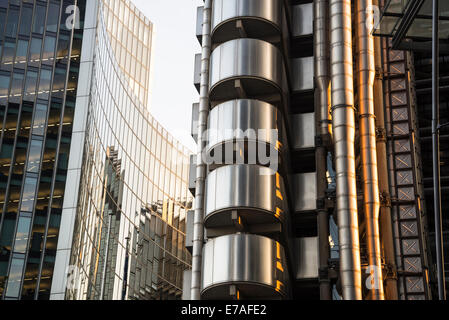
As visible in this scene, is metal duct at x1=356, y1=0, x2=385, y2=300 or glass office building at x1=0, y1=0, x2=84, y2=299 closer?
metal duct at x1=356, y1=0, x2=385, y2=300

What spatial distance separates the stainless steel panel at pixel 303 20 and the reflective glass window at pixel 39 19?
5996 centimetres

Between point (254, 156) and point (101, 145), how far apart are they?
5317 centimetres

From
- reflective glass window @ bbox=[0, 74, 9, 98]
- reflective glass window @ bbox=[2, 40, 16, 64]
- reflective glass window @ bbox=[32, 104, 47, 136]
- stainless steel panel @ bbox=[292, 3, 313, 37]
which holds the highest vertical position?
reflective glass window @ bbox=[2, 40, 16, 64]

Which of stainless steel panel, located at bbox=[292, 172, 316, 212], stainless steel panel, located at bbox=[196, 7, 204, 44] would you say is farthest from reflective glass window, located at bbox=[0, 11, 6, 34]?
stainless steel panel, located at bbox=[292, 172, 316, 212]

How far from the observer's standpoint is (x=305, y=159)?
40.7m

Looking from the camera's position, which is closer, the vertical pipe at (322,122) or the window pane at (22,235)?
the vertical pipe at (322,122)

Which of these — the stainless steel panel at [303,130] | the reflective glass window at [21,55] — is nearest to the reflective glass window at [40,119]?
the reflective glass window at [21,55]

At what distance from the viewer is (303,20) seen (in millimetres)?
43188

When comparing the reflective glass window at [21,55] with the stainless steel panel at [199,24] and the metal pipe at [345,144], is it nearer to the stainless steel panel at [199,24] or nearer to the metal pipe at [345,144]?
the stainless steel panel at [199,24]

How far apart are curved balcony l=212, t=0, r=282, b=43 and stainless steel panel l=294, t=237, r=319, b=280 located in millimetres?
10469

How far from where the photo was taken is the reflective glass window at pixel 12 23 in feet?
318

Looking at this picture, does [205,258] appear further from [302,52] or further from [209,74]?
[302,52]

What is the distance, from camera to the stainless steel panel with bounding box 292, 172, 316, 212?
125ft

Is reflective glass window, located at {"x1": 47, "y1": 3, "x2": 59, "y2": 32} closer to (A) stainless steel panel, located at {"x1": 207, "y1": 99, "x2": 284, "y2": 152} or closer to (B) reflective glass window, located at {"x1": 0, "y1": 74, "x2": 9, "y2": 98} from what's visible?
(B) reflective glass window, located at {"x1": 0, "y1": 74, "x2": 9, "y2": 98}
